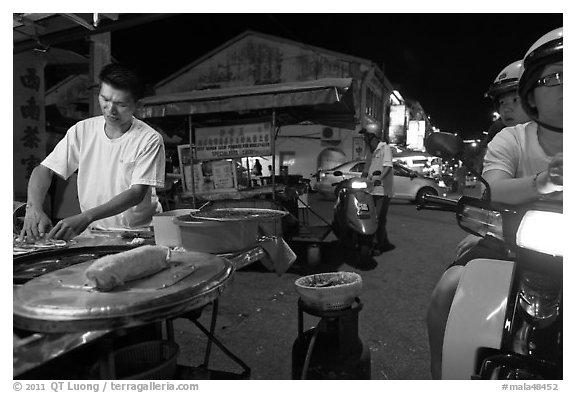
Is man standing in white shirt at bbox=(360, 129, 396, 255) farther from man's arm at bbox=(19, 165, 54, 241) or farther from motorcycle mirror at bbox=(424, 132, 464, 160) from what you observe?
man's arm at bbox=(19, 165, 54, 241)

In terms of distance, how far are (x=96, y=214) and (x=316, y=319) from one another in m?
2.18

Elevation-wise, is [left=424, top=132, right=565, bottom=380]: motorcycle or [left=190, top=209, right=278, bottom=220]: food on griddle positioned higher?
[left=190, top=209, right=278, bottom=220]: food on griddle

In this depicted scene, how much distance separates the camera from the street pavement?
275 centimetres

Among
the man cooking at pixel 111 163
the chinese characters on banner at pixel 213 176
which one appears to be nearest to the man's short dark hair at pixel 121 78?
the man cooking at pixel 111 163

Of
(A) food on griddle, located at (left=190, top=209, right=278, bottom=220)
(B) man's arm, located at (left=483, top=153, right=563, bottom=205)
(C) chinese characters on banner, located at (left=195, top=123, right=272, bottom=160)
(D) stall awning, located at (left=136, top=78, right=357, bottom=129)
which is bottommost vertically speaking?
(A) food on griddle, located at (left=190, top=209, right=278, bottom=220)

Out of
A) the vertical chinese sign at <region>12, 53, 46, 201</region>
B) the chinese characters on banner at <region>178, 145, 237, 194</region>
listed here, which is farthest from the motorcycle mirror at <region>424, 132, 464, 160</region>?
the vertical chinese sign at <region>12, 53, 46, 201</region>

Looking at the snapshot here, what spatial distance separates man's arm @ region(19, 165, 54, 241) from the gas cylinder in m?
1.39

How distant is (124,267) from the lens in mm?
1104

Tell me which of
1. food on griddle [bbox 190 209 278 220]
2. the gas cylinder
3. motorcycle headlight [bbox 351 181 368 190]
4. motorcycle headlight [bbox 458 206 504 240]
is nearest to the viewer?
motorcycle headlight [bbox 458 206 504 240]

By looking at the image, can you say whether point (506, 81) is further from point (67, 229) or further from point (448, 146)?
point (67, 229)

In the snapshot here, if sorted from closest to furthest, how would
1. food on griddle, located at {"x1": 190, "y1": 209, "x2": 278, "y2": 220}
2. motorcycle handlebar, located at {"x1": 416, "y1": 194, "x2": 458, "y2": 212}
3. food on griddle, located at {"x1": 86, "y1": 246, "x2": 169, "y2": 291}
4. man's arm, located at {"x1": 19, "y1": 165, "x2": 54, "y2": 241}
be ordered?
food on griddle, located at {"x1": 86, "y1": 246, "x2": 169, "y2": 291}, motorcycle handlebar, located at {"x1": 416, "y1": 194, "x2": 458, "y2": 212}, food on griddle, located at {"x1": 190, "y1": 209, "x2": 278, "y2": 220}, man's arm, located at {"x1": 19, "y1": 165, "x2": 54, "y2": 241}

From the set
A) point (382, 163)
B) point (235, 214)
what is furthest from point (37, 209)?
point (382, 163)

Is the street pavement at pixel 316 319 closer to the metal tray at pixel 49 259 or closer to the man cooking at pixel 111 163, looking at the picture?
the metal tray at pixel 49 259

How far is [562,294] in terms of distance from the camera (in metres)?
1.35
